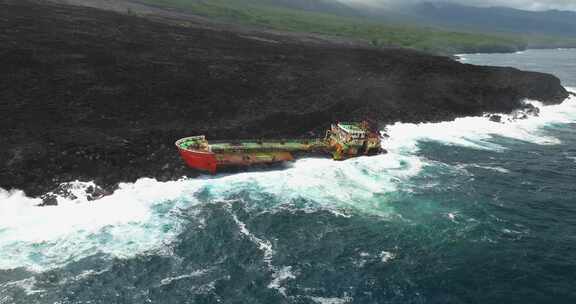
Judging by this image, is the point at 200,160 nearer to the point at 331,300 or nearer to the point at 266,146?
the point at 266,146

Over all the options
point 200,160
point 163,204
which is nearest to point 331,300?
point 163,204

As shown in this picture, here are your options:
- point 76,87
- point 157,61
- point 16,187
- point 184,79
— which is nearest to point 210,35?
point 157,61

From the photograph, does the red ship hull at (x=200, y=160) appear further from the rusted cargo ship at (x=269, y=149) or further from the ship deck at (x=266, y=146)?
the ship deck at (x=266, y=146)

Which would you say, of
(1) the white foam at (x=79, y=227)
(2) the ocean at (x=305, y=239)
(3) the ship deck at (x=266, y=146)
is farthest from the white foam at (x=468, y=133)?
(1) the white foam at (x=79, y=227)

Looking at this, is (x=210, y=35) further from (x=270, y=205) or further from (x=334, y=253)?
(x=334, y=253)

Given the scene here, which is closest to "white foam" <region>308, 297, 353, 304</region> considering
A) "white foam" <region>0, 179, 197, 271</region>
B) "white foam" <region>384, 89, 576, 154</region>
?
"white foam" <region>0, 179, 197, 271</region>

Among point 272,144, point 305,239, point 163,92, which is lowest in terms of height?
point 305,239

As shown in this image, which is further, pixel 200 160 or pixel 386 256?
pixel 200 160

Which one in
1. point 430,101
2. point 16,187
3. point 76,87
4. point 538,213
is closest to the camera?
point 16,187
